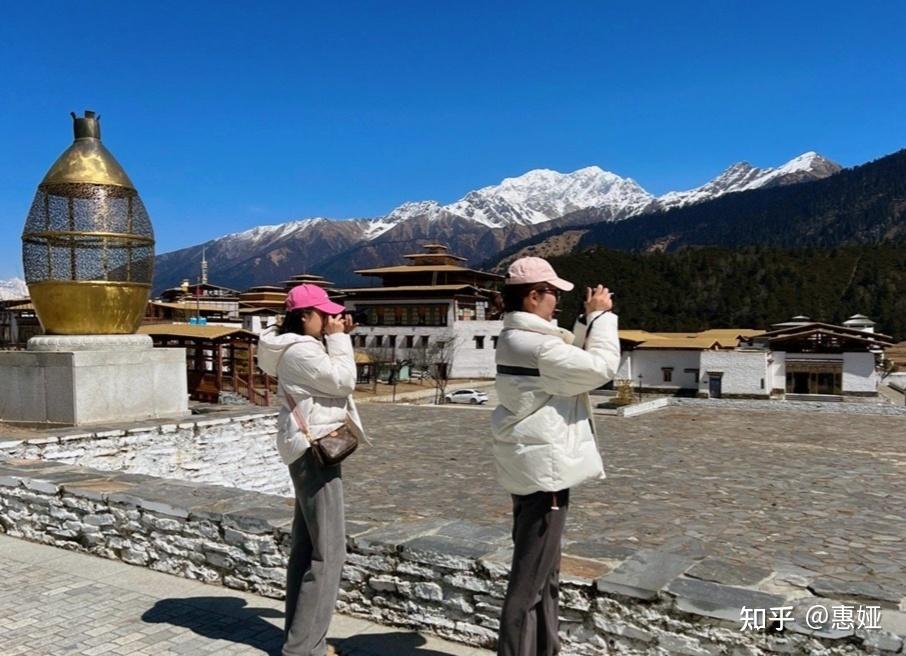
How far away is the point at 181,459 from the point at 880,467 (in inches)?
463

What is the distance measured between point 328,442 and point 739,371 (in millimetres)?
40712

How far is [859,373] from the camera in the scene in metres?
40.2

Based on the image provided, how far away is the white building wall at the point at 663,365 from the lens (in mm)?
45094

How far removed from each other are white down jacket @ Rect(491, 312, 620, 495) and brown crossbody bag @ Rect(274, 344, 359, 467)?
2.88 ft

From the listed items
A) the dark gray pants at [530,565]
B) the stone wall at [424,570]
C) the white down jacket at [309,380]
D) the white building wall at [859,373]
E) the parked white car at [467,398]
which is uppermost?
the white down jacket at [309,380]

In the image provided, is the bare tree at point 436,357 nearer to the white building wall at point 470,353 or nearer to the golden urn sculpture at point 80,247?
the white building wall at point 470,353

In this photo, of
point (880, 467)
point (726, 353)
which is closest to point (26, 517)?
point (880, 467)

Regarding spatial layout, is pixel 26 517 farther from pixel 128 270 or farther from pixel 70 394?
pixel 128 270

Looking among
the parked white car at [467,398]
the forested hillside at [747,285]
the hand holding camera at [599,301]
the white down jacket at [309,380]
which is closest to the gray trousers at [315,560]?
the white down jacket at [309,380]

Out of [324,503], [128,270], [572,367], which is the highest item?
[128,270]

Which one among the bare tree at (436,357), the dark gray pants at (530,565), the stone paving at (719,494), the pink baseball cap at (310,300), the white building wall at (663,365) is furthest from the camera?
the bare tree at (436,357)

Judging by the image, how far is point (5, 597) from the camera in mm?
4637

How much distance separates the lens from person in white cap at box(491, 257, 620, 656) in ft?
9.80

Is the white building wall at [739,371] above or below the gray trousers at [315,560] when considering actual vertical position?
below
